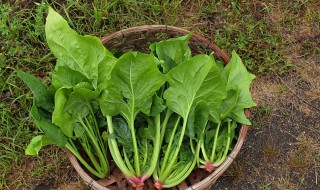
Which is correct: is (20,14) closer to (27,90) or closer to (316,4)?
(27,90)

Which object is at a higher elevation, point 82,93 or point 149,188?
point 82,93

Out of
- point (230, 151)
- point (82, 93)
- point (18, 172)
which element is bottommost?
point (18, 172)

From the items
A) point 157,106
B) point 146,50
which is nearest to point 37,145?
point 157,106

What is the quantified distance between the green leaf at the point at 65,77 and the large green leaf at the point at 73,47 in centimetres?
5

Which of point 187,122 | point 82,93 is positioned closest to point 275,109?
point 187,122

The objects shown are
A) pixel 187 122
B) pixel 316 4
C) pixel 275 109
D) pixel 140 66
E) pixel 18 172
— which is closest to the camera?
pixel 140 66

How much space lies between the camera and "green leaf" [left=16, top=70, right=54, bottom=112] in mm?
1671

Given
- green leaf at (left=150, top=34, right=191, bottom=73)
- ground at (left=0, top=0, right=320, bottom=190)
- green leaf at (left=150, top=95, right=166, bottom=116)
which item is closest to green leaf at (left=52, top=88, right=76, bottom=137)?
green leaf at (left=150, top=95, right=166, bottom=116)

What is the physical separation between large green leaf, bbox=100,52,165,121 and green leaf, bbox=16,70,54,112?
207mm

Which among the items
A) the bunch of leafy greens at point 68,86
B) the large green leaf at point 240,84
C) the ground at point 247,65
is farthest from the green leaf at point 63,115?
the large green leaf at point 240,84

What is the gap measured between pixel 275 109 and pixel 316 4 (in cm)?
69

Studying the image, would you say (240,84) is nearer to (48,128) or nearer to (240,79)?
(240,79)

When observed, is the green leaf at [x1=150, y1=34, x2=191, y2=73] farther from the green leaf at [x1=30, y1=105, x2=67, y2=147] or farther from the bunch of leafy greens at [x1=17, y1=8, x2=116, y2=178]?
the green leaf at [x1=30, y1=105, x2=67, y2=147]

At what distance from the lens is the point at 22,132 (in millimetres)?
2180
